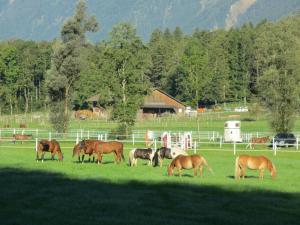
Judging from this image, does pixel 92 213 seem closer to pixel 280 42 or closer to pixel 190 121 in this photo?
pixel 280 42

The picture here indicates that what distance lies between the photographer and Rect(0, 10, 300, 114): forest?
62.0 m

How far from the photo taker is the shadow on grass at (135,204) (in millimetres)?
17859

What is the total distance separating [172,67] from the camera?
13412cm

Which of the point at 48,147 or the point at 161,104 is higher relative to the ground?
→ the point at 161,104

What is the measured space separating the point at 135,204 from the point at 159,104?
95.6 metres

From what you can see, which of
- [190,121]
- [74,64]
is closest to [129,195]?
[74,64]

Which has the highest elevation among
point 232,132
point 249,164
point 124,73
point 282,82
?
point 124,73

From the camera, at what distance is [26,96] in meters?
134

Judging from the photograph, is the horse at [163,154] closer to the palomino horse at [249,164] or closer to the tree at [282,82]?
the palomino horse at [249,164]

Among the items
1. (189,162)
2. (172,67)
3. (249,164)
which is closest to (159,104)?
(172,67)

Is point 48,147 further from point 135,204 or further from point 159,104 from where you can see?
point 159,104

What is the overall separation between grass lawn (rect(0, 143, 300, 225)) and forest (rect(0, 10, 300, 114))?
104 ft

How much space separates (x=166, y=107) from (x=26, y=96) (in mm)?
31516

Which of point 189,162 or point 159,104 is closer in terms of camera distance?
point 189,162
